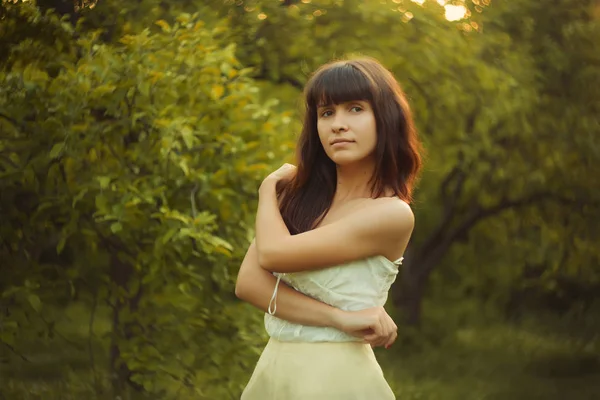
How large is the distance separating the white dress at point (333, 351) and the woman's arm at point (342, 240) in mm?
50

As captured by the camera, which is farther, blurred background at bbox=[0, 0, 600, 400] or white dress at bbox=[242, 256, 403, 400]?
blurred background at bbox=[0, 0, 600, 400]

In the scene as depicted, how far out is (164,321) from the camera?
5738 millimetres

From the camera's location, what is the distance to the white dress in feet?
8.52

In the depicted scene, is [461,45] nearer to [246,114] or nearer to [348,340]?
[246,114]

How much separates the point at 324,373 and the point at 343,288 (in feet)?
0.72

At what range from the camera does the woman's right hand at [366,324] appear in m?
2.56

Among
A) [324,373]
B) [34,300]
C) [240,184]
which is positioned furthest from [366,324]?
[34,300]

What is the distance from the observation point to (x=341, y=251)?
8.44 ft

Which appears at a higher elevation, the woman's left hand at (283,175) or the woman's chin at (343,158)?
the woman's chin at (343,158)

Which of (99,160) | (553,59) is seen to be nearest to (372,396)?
(99,160)

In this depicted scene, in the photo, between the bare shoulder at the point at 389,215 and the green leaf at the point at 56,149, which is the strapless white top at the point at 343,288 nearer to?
the bare shoulder at the point at 389,215

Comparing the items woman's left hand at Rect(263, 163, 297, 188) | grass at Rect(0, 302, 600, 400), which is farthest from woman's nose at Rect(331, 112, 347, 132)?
grass at Rect(0, 302, 600, 400)

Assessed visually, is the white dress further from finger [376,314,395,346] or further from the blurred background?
the blurred background

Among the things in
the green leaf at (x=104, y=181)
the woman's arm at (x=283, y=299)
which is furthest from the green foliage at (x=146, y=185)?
the woman's arm at (x=283, y=299)
